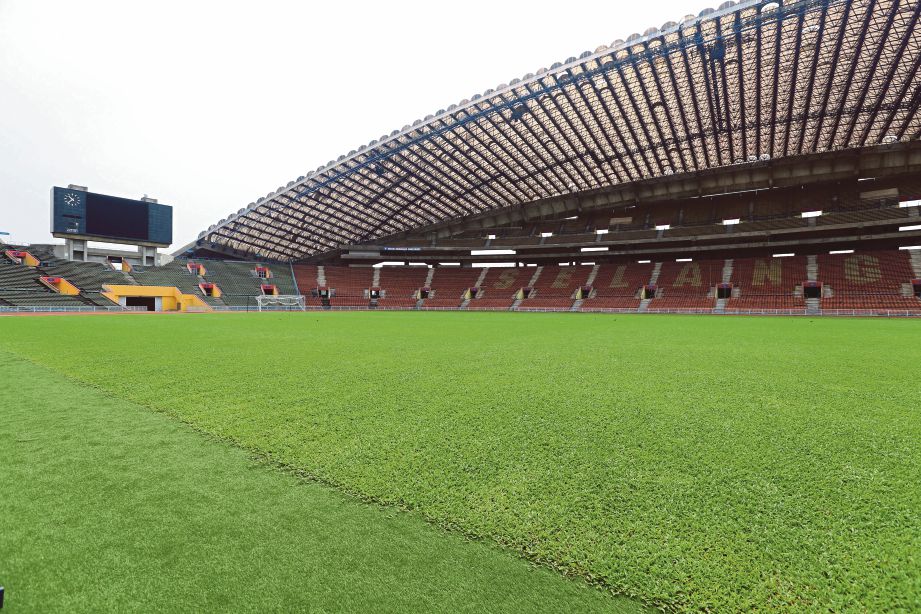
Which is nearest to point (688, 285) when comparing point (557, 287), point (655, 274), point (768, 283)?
point (655, 274)

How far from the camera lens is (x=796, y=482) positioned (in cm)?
257

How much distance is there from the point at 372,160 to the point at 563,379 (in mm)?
32683

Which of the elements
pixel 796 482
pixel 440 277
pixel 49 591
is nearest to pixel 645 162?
pixel 440 277

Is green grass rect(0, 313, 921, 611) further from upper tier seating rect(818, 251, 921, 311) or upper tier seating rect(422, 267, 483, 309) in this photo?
upper tier seating rect(422, 267, 483, 309)

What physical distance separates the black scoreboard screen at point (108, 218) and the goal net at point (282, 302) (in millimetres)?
11982

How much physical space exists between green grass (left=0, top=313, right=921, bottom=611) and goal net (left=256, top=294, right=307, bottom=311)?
44411 millimetres

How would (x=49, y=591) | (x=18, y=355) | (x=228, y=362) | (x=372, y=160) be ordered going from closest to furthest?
(x=49, y=591) → (x=228, y=362) → (x=18, y=355) → (x=372, y=160)

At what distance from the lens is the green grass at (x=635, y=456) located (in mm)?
1773

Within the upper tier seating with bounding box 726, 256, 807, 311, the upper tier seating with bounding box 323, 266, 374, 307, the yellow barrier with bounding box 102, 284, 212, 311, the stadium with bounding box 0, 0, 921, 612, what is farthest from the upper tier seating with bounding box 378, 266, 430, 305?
the stadium with bounding box 0, 0, 921, 612

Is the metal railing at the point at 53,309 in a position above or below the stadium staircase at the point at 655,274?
below

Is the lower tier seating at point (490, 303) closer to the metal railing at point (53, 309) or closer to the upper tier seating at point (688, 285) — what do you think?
the upper tier seating at point (688, 285)

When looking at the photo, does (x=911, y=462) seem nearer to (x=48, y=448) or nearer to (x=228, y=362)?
(x=48, y=448)

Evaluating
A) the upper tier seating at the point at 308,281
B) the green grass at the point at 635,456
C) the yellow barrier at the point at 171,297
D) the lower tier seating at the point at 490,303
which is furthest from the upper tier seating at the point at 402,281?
the green grass at the point at 635,456

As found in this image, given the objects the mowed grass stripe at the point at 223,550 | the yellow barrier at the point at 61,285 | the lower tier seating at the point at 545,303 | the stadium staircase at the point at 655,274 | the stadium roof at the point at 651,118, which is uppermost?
the stadium roof at the point at 651,118
